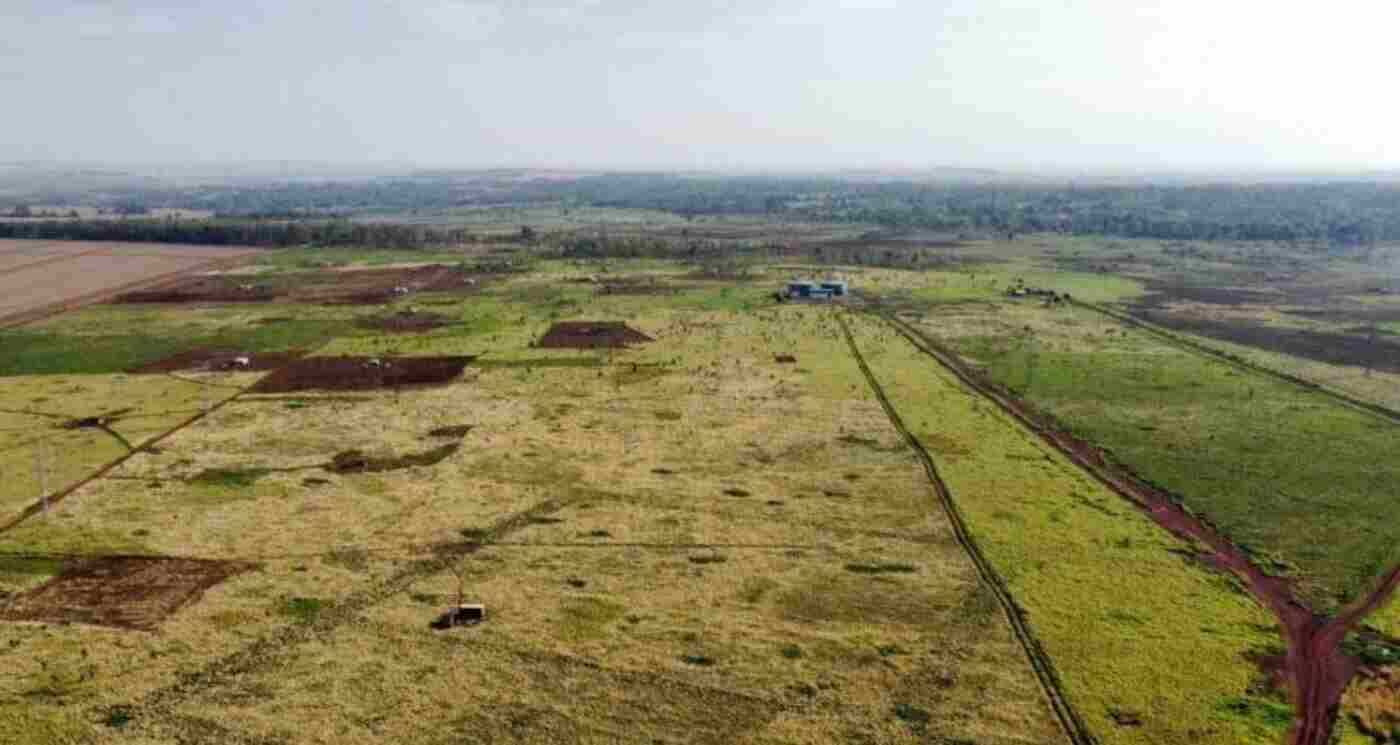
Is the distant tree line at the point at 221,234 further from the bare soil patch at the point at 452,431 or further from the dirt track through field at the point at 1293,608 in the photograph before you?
the dirt track through field at the point at 1293,608

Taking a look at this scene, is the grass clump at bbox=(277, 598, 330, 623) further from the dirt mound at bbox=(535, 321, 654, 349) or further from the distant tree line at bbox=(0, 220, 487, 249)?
the distant tree line at bbox=(0, 220, 487, 249)

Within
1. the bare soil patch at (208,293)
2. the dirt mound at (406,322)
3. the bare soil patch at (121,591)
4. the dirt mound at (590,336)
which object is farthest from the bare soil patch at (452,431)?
the bare soil patch at (208,293)

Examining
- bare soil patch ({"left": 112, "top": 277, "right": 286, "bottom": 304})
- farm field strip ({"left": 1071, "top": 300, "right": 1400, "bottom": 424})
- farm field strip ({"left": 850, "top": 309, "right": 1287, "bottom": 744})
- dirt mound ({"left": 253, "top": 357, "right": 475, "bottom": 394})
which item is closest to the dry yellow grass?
farm field strip ({"left": 850, "top": 309, "right": 1287, "bottom": 744})

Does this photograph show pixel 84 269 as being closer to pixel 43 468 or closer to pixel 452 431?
pixel 43 468

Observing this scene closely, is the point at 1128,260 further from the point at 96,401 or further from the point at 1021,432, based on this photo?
the point at 96,401

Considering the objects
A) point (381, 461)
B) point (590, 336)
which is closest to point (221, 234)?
point (590, 336)
